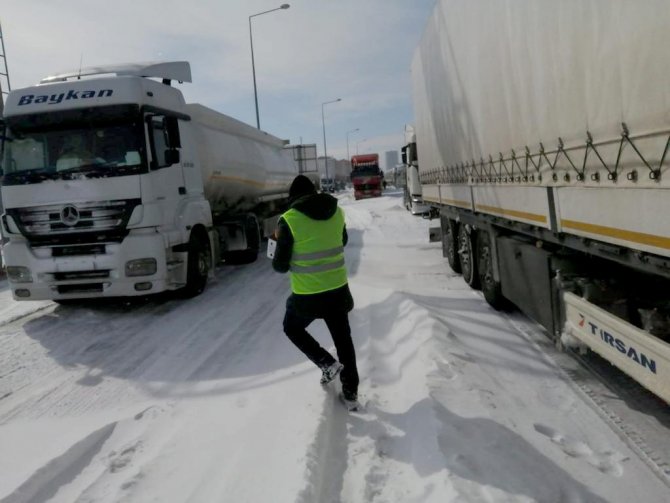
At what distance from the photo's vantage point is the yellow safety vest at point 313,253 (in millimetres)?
3650

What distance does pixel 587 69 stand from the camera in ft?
10.5

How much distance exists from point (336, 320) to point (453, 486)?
1493 millimetres

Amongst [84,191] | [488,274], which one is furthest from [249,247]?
[488,274]

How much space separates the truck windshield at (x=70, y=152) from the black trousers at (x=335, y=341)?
13.8 ft

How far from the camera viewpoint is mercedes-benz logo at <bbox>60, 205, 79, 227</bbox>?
22.3ft

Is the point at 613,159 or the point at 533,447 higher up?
the point at 613,159

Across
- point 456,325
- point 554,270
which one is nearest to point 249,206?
point 456,325

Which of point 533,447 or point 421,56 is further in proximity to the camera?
point 421,56

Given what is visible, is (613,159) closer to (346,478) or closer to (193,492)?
(346,478)

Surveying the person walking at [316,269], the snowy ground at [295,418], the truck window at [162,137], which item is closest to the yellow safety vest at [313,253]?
the person walking at [316,269]

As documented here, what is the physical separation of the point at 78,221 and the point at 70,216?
13 cm

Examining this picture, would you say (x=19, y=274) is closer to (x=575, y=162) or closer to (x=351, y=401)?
(x=351, y=401)

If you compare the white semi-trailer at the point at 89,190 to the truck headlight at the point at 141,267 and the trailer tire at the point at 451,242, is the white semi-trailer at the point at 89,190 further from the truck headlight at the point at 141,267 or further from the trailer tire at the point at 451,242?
the trailer tire at the point at 451,242

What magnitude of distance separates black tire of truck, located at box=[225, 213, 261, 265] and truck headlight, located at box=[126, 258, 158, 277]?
4.00m
